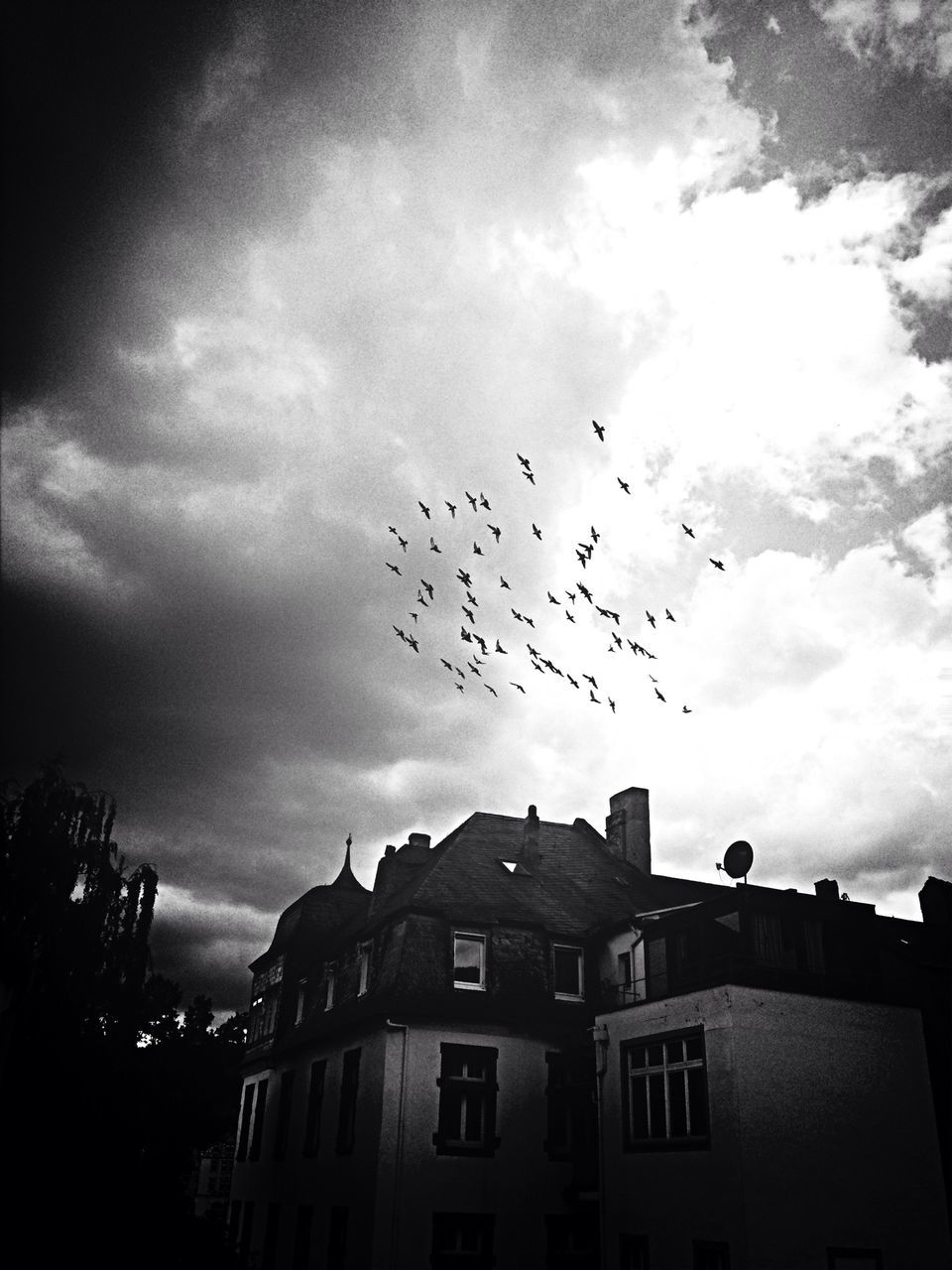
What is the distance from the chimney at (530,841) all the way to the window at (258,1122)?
15.0m

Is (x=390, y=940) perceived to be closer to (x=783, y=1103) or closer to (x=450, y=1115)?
(x=450, y=1115)

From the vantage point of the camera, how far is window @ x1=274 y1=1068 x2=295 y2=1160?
1312 inches

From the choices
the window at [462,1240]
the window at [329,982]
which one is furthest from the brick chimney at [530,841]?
the window at [462,1240]

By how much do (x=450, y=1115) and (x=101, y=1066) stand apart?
9.41 meters

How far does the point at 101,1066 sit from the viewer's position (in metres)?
21.8

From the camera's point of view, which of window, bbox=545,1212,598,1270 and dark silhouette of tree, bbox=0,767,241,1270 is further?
window, bbox=545,1212,598,1270

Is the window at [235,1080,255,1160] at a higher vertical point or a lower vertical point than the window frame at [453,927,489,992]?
lower

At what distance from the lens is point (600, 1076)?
23.9 m

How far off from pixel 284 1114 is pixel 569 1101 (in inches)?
504

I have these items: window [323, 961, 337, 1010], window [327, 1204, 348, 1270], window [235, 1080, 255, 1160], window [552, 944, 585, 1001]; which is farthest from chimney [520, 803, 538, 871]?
window [235, 1080, 255, 1160]

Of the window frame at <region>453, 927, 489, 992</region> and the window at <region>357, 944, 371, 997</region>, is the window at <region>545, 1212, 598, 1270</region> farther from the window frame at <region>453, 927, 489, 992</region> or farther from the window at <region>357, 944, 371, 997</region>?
the window at <region>357, 944, 371, 997</region>

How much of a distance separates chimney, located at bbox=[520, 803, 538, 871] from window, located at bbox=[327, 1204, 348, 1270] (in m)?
11.5

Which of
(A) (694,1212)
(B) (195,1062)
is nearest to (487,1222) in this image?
(A) (694,1212)

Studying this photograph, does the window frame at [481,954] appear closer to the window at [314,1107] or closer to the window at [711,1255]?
the window at [314,1107]
